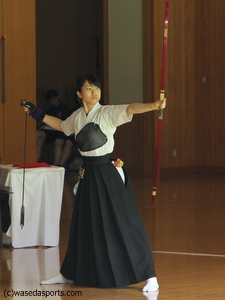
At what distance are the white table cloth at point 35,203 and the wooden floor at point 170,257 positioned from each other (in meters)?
0.11

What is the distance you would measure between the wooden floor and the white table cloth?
0.36 feet

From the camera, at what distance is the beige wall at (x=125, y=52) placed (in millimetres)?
8852

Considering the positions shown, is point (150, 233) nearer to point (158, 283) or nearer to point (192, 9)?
point (158, 283)

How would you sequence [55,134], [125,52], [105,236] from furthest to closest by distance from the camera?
[55,134] < [125,52] < [105,236]

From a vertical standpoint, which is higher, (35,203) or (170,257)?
(35,203)

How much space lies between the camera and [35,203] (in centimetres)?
427

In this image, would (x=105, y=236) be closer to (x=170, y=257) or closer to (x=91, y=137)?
→ (x=91, y=137)

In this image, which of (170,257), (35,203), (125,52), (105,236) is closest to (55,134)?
(125,52)

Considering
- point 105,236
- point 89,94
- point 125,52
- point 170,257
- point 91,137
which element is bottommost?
point 170,257

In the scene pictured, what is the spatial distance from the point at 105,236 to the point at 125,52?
20.3 feet

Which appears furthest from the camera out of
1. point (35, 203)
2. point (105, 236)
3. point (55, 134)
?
point (55, 134)

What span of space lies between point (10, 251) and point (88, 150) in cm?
133

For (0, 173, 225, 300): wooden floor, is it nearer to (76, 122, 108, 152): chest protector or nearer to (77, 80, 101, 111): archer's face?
(76, 122, 108, 152): chest protector

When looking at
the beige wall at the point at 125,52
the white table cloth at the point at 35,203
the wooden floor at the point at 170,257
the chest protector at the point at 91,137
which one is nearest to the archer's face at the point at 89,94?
the chest protector at the point at 91,137
